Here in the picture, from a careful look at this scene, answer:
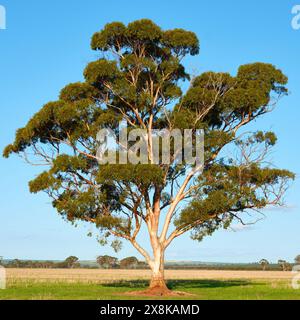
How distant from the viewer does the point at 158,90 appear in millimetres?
37875

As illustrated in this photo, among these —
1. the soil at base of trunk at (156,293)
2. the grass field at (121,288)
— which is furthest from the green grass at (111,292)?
the soil at base of trunk at (156,293)

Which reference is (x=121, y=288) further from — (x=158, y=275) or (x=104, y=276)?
(x=104, y=276)

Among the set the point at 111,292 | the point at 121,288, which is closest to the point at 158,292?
the point at 111,292

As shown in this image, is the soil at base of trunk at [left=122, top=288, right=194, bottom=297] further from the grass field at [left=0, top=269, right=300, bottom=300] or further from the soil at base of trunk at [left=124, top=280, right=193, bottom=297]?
the grass field at [left=0, top=269, right=300, bottom=300]

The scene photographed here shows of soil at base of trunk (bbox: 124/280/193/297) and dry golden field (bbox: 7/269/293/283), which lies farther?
dry golden field (bbox: 7/269/293/283)

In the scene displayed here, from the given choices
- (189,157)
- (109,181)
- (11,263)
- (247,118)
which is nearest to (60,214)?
(109,181)

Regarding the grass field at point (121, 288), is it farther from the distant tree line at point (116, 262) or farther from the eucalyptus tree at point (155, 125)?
the distant tree line at point (116, 262)

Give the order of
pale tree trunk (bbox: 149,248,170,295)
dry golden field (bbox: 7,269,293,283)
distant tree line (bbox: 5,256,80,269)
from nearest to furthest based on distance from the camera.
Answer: pale tree trunk (bbox: 149,248,170,295) → dry golden field (bbox: 7,269,293,283) → distant tree line (bbox: 5,256,80,269)

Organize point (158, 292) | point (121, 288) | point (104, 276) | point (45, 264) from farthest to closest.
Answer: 1. point (45, 264)
2. point (104, 276)
3. point (121, 288)
4. point (158, 292)

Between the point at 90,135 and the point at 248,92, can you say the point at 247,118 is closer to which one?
the point at 248,92

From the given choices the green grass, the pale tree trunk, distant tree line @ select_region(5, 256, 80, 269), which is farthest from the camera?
distant tree line @ select_region(5, 256, 80, 269)

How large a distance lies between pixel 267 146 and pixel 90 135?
10691 mm

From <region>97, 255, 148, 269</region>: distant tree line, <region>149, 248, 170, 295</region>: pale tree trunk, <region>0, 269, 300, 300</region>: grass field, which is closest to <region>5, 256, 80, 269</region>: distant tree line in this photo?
<region>97, 255, 148, 269</region>: distant tree line

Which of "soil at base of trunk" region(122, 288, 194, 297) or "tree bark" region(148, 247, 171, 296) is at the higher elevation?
"tree bark" region(148, 247, 171, 296)
